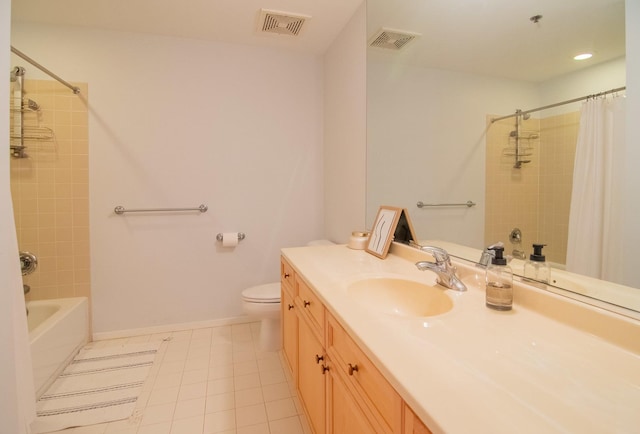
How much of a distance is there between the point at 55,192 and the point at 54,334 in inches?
39.8

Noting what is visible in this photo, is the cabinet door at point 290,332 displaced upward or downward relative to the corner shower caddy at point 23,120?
downward

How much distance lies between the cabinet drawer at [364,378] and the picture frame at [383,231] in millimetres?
706

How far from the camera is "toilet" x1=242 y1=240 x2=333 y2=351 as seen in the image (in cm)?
220

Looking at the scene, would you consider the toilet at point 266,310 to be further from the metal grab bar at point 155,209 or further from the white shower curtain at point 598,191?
the white shower curtain at point 598,191

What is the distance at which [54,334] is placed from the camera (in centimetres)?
192

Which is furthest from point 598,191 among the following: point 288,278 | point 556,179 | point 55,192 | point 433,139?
point 55,192

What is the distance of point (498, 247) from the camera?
1.05 meters

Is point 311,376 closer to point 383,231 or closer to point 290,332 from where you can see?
point 290,332

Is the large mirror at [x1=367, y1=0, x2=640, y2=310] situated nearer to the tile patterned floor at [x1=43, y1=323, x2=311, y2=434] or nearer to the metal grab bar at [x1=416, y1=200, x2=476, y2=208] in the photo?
the metal grab bar at [x1=416, y1=200, x2=476, y2=208]

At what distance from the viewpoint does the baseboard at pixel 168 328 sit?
246cm

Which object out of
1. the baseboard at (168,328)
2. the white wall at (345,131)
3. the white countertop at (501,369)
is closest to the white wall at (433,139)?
the white wall at (345,131)

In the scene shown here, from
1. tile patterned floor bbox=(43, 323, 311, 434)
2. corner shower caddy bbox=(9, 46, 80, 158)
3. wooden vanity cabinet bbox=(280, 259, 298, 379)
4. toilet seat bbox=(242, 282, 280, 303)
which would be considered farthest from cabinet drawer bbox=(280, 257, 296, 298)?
corner shower caddy bbox=(9, 46, 80, 158)

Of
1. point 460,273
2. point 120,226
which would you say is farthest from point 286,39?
point 460,273

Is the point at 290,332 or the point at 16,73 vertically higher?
the point at 16,73
